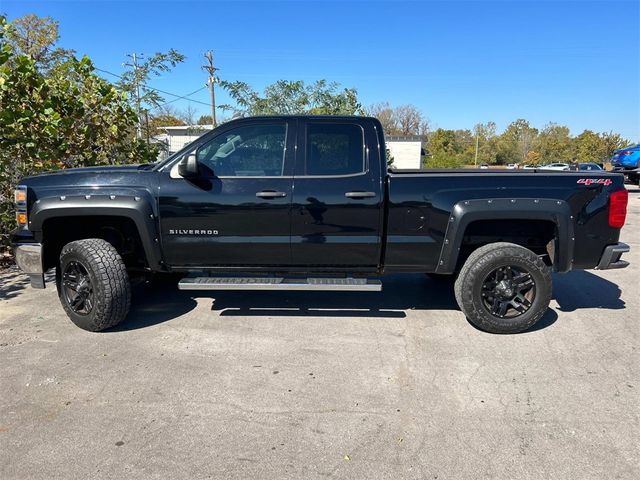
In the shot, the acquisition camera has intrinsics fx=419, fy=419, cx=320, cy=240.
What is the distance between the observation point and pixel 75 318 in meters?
4.11

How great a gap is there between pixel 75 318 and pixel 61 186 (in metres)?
1.29

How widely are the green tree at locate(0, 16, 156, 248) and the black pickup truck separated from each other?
257 centimetres

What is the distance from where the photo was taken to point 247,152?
4090 millimetres

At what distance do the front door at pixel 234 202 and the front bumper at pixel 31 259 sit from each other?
1230mm

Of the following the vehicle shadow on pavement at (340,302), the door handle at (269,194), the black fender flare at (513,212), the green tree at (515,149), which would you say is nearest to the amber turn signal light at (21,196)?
the vehicle shadow on pavement at (340,302)

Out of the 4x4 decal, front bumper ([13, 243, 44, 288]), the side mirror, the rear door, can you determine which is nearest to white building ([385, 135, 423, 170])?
the 4x4 decal

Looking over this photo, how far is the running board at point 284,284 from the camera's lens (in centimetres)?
395

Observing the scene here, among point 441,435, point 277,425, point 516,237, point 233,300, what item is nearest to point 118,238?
point 233,300

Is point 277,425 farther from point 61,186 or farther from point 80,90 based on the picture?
point 80,90

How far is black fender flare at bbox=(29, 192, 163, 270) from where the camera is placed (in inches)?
154

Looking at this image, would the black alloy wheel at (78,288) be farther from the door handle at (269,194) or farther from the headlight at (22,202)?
the door handle at (269,194)

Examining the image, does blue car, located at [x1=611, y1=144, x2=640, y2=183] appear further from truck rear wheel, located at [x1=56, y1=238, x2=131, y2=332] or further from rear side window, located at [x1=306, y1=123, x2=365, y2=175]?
truck rear wheel, located at [x1=56, y1=238, x2=131, y2=332]

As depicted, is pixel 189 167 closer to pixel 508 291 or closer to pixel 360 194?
pixel 360 194

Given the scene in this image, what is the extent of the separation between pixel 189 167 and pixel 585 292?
5070 millimetres
